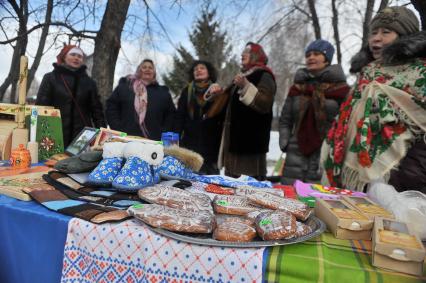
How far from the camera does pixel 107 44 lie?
13.1 ft

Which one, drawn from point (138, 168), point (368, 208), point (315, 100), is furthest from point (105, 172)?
point (315, 100)

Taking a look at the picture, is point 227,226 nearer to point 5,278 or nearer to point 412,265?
point 412,265

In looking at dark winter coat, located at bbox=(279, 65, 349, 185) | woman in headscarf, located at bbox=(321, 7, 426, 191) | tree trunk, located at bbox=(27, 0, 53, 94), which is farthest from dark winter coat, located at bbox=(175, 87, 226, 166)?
tree trunk, located at bbox=(27, 0, 53, 94)

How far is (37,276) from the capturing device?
40.7 inches

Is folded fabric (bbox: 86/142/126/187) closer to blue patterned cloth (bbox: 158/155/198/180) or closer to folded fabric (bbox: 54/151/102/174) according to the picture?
folded fabric (bbox: 54/151/102/174)

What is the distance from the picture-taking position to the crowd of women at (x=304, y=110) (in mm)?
1639

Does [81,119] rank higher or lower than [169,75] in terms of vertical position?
lower

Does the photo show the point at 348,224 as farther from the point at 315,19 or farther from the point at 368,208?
the point at 315,19

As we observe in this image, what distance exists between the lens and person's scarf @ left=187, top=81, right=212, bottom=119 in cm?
307

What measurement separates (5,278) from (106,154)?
57 cm

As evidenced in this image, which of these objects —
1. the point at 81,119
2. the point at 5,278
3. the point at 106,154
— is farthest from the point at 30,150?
the point at 81,119

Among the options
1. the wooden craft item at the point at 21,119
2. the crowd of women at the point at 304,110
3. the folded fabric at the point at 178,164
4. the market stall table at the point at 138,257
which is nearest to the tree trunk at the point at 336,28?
the crowd of women at the point at 304,110

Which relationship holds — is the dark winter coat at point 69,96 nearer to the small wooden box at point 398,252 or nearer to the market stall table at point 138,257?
the market stall table at point 138,257

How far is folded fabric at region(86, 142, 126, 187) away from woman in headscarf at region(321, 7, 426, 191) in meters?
1.29
